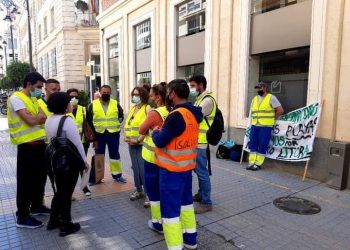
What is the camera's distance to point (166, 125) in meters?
3.09

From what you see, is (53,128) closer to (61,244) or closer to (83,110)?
(61,244)

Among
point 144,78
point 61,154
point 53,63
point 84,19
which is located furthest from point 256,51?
point 53,63

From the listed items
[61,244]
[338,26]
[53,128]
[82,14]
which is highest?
[82,14]

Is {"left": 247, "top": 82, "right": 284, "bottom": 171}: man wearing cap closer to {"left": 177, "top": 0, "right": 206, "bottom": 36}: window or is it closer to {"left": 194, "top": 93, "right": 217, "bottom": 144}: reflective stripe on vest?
{"left": 194, "top": 93, "right": 217, "bottom": 144}: reflective stripe on vest

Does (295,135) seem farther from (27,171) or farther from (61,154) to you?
(27,171)

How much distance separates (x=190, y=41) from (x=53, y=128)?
6.85 metres

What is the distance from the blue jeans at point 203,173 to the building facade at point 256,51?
259 centimetres

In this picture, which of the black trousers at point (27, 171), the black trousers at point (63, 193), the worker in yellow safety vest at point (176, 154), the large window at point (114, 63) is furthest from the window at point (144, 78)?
the worker in yellow safety vest at point (176, 154)

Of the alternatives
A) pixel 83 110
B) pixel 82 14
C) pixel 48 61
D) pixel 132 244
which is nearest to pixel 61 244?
pixel 132 244

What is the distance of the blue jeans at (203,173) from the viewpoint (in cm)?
448

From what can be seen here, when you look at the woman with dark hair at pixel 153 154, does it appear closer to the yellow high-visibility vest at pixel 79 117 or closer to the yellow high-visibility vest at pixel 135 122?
the yellow high-visibility vest at pixel 135 122

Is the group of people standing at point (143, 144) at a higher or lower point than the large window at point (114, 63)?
lower

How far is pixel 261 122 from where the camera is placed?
6668 millimetres

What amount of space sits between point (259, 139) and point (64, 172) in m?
4.42
